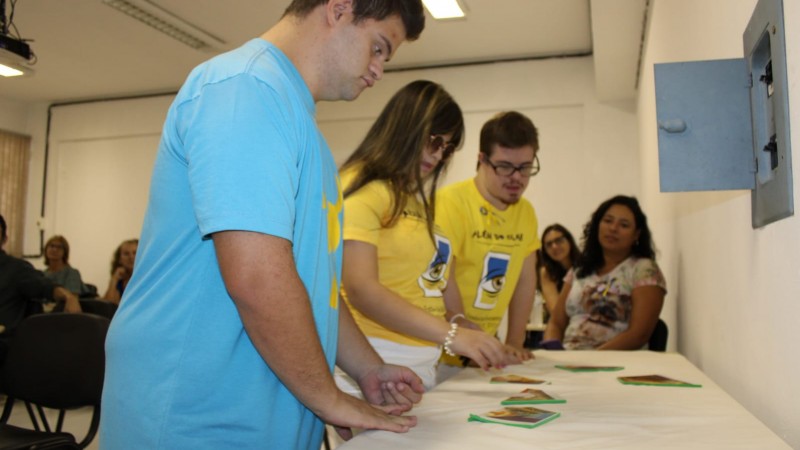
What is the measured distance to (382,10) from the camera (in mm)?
981

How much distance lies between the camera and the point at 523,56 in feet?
18.9

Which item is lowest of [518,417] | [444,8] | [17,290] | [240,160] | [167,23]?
[518,417]

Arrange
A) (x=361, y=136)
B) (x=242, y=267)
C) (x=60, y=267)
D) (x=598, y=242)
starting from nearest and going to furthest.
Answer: (x=242, y=267)
(x=598, y=242)
(x=60, y=267)
(x=361, y=136)

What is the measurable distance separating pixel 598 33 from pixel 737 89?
315 cm

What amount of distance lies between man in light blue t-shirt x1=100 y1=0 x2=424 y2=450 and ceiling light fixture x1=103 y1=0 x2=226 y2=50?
4.20 m

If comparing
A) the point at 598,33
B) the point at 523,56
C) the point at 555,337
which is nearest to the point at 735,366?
the point at 555,337

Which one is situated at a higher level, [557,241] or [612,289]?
[557,241]

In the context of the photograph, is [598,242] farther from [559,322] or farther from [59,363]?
[59,363]

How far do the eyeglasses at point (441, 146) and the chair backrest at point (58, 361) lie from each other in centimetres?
150

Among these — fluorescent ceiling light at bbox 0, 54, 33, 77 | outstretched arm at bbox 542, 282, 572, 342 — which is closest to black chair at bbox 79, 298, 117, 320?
fluorescent ceiling light at bbox 0, 54, 33, 77

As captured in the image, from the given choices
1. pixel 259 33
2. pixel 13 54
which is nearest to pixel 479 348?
pixel 13 54

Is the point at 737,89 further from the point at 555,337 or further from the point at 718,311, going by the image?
the point at 555,337

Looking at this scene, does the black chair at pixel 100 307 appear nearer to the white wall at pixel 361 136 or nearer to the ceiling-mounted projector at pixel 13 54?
the ceiling-mounted projector at pixel 13 54

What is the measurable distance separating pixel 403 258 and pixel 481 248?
55cm
